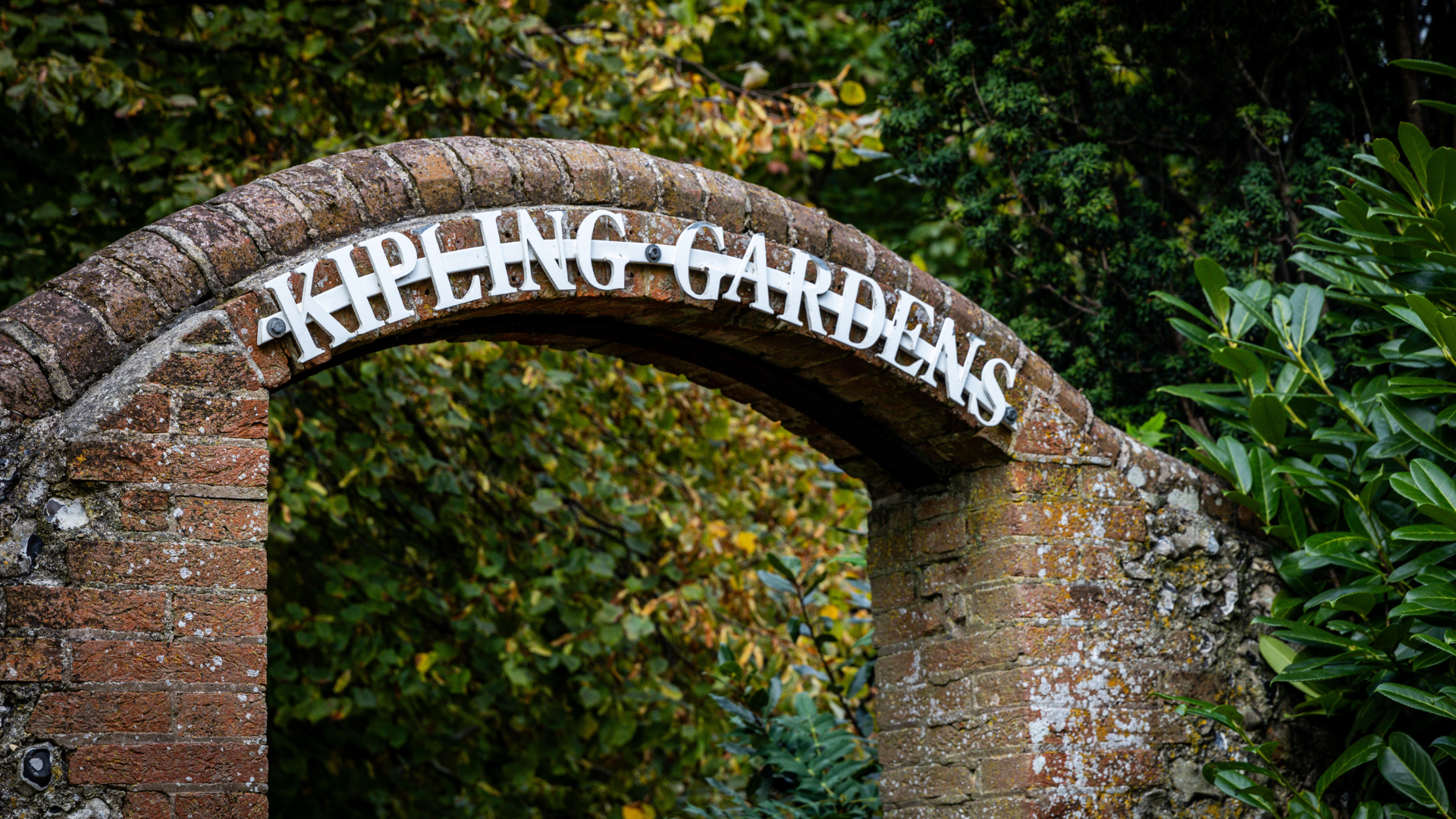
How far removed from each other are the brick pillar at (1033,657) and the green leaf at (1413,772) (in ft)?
1.58

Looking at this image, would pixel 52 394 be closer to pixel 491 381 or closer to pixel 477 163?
pixel 477 163

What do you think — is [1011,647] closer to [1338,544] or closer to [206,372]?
[1338,544]

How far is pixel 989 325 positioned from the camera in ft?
11.6

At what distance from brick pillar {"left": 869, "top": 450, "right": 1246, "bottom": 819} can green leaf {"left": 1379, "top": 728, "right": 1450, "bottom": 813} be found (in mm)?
483

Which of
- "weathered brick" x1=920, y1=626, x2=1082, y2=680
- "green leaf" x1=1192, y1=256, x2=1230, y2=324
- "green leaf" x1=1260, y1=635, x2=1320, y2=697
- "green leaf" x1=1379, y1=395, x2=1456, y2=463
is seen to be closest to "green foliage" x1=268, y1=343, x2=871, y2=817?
"weathered brick" x1=920, y1=626, x2=1082, y2=680

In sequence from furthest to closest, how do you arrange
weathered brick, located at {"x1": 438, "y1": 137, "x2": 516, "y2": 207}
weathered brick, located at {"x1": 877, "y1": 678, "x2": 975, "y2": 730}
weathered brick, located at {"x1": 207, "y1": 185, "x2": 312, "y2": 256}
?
weathered brick, located at {"x1": 877, "y1": 678, "x2": 975, "y2": 730}, weathered brick, located at {"x1": 438, "y1": 137, "x2": 516, "y2": 207}, weathered brick, located at {"x1": 207, "y1": 185, "x2": 312, "y2": 256}

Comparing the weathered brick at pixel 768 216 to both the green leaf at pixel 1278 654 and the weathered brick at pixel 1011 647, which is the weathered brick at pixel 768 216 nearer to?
the weathered brick at pixel 1011 647

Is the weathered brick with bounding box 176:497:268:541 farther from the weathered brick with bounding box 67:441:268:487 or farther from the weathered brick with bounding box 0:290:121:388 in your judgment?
the weathered brick with bounding box 0:290:121:388

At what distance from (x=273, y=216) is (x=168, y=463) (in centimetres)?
55

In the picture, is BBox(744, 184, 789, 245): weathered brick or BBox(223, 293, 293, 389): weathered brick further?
BBox(744, 184, 789, 245): weathered brick

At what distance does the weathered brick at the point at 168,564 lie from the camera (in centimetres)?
240

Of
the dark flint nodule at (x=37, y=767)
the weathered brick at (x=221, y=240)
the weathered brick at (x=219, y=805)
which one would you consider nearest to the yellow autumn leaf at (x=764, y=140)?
the weathered brick at (x=221, y=240)

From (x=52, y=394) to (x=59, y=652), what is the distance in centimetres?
47

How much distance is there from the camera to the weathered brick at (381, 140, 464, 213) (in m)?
2.85
